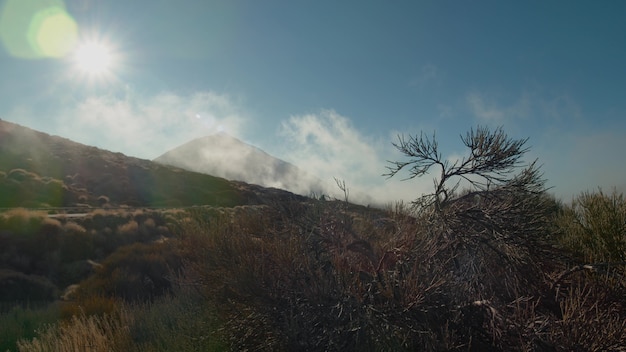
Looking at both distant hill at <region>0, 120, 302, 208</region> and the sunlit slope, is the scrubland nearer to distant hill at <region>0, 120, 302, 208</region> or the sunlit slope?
distant hill at <region>0, 120, 302, 208</region>

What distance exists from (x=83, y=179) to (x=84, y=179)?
0.30ft

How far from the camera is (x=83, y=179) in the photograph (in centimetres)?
4294

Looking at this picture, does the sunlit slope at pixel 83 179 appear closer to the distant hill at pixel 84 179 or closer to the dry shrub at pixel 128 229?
the distant hill at pixel 84 179

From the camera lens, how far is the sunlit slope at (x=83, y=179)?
34.9 metres

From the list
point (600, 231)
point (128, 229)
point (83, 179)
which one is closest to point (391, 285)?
point (600, 231)

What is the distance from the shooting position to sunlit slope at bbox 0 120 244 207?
3488 centimetres

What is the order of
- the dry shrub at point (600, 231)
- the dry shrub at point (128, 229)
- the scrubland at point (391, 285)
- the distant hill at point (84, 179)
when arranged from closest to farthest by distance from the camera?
1. the scrubland at point (391, 285)
2. the dry shrub at point (600, 231)
3. the dry shrub at point (128, 229)
4. the distant hill at point (84, 179)

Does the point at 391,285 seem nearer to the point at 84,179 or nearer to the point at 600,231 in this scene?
the point at 600,231

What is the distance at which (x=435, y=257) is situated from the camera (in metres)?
5.72

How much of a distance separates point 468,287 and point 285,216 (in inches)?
119

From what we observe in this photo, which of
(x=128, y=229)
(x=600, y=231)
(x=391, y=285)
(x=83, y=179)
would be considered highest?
(x=83, y=179)

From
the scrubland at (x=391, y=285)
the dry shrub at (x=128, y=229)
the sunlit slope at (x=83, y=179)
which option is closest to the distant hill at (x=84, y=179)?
the sunlit slope at (x=83, y=179)

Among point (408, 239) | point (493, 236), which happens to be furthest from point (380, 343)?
point (493, 236)

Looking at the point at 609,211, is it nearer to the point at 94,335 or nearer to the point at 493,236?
the point at 493,236
